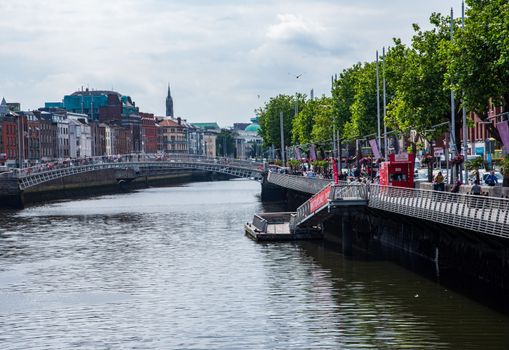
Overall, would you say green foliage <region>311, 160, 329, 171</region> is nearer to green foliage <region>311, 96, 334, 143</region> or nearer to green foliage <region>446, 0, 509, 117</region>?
green foliage <region>311, 96, 334, 143</region>

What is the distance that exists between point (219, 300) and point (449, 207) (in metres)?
9.33

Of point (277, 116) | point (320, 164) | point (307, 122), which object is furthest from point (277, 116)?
point (320, 164)

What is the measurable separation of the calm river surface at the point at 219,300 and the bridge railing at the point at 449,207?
276 cm

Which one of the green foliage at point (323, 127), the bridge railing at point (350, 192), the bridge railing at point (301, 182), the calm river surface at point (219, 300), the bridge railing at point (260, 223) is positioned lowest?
the calm river surface at point (219, 300)

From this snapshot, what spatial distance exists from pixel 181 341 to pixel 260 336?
2.55 metres

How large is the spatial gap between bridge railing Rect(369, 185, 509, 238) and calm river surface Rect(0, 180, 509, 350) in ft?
9.05

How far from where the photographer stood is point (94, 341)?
3766 cm

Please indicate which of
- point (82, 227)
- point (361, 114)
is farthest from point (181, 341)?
point (361, 114)

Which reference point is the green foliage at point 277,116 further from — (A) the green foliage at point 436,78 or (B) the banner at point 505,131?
(B) the banner at point 505,131

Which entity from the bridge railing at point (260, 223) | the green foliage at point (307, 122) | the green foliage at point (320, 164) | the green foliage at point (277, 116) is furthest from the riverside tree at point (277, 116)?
the bridge railing at point (260, 223)

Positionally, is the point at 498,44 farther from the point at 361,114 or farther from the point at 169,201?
the point at 169,201

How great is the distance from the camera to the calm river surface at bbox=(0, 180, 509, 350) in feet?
123

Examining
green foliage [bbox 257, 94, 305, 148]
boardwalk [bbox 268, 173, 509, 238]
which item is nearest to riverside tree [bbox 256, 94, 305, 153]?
green foliage [bbox 257, 94, 305, 148]

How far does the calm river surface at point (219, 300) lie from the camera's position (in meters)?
37.6
